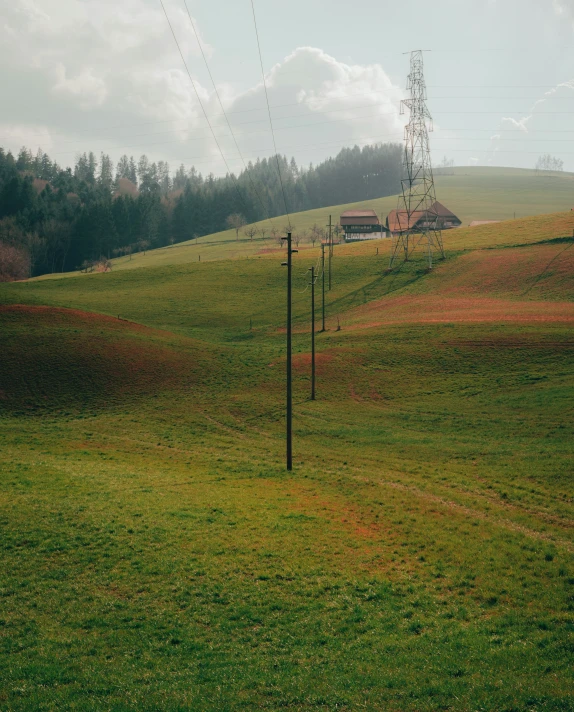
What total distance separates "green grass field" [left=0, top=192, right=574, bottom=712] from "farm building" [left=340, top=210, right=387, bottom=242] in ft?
392

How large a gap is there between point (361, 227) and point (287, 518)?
560 ft

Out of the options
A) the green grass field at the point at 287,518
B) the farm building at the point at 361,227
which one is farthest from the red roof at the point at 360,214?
the green grass field at the point at 287,518

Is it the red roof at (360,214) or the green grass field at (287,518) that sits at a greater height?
the red roof at (360,214)

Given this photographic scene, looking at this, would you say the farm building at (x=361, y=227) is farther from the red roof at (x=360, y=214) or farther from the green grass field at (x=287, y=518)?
the green grass field at (x=287, y=518)

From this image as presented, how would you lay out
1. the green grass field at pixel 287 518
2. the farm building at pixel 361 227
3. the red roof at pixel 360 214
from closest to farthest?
the green grass field at pixel 287 518
the farm building at pixel 361 227
the red roof at pixel 360 214

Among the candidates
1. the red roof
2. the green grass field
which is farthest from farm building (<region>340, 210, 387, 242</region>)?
the green grass field

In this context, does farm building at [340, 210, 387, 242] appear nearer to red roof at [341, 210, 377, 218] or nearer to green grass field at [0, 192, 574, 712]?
red roof at [341, 210, 377, 218]

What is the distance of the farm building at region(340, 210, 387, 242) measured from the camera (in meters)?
185

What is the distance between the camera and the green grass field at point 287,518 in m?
13.7

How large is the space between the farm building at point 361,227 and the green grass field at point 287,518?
392 feet

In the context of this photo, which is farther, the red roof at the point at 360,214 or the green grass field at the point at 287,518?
the red roof at the point at 360,214

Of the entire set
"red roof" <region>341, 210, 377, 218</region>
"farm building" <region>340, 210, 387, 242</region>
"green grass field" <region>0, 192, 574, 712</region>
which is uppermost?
"red roof" <region>341, 210, 377, 218</region>

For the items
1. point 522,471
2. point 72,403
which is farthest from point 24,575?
point 72,403

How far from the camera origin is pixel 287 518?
24750 mm
